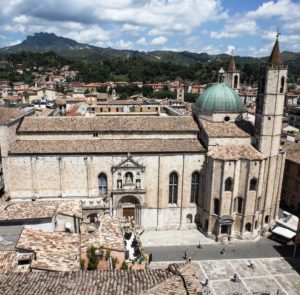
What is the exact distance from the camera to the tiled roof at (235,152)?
31.1 m

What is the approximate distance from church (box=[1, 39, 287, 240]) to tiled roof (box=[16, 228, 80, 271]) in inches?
427

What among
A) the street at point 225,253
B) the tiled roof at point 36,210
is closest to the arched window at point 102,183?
the tiled roof at point 36,210

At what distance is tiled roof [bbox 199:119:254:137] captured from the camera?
33281mm

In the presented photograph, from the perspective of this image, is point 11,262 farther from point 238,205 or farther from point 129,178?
point 238,205

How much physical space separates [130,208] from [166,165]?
5.91 m

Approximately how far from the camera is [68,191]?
32.5 metres

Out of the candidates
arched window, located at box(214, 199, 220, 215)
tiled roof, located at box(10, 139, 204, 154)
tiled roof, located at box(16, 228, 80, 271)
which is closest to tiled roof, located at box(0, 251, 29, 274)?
tiled roof, located at box(16, 228, 80, 271)

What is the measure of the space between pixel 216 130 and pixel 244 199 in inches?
296

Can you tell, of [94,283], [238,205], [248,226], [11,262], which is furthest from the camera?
[248,226]

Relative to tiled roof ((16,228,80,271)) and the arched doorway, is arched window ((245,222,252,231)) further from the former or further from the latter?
tiled roof ((16,228,80,271))

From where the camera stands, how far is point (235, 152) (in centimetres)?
3198

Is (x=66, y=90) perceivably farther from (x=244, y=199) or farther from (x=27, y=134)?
(x=244, y=199)

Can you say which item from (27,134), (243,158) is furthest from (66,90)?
(243,158)

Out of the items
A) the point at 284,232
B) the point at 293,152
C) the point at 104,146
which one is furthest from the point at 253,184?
the point at 104,146
